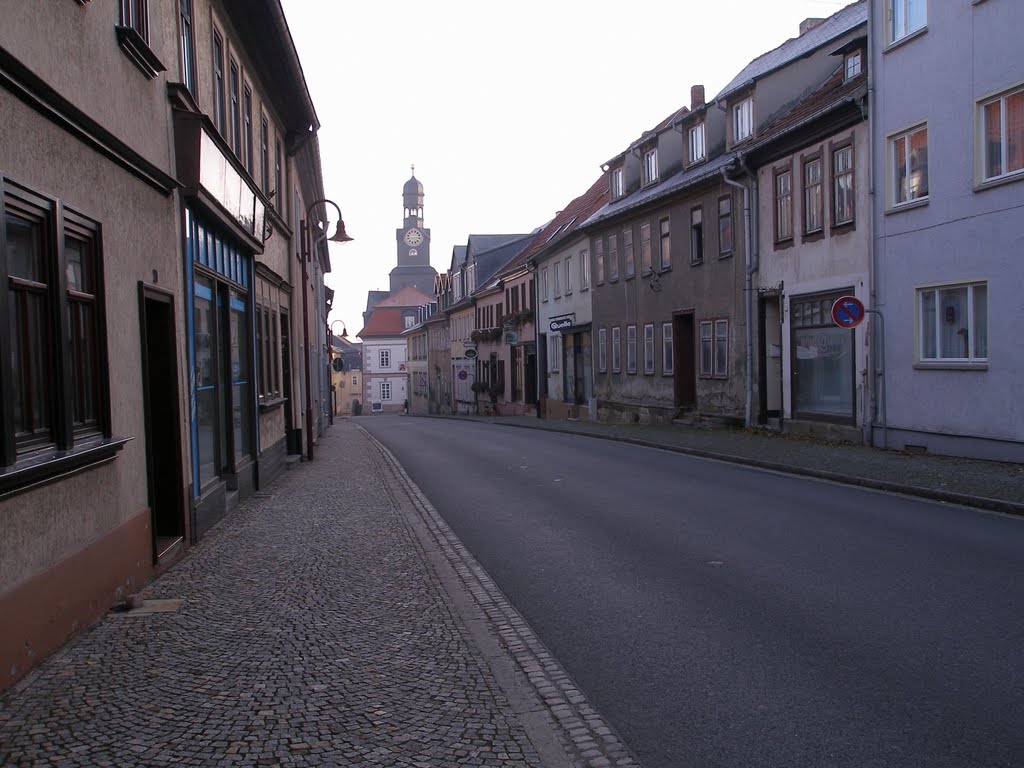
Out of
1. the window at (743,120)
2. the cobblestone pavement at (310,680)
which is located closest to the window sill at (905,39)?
the window at (743,120)

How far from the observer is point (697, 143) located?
29.0 metres

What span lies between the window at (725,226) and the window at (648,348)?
17.8ft

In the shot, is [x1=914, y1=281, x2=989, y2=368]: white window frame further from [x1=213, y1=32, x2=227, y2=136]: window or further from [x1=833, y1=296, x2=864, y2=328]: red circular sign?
[x1=213, y1=32, x2=227, y2=136]: window

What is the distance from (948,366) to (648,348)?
14.6 meters

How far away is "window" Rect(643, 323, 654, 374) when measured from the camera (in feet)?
101

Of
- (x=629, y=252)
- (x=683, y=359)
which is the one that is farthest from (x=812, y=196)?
(x=629, y=252)

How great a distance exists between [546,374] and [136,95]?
36.3m

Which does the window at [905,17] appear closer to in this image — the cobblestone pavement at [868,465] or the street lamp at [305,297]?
the cobblestone pavement at [868,465]

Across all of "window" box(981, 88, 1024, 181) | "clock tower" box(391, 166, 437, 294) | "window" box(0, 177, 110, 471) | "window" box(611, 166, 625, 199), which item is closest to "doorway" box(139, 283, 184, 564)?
"window" box(0, 177, 110, 471)

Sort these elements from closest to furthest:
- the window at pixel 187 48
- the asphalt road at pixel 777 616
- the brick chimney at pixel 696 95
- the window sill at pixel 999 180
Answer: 1. the asphalt road at pixel 777 616
2. the window at pixel 187 48
3. the window sill at pixel 999 180
4. the brick chimney at pixel 696 95

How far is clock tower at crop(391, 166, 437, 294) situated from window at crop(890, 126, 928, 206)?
397 feet

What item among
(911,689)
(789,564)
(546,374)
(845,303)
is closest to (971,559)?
(789,564)

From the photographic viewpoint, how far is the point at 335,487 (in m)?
15.1

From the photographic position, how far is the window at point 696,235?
27.0 meters
